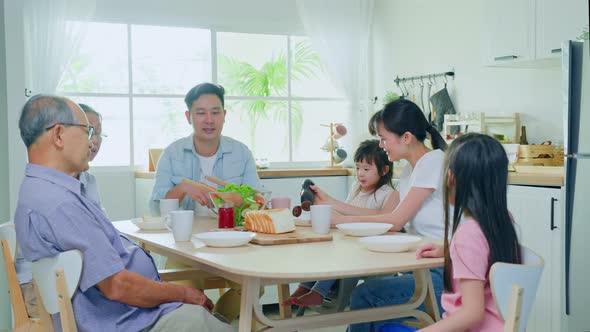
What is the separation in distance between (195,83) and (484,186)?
3.81 m

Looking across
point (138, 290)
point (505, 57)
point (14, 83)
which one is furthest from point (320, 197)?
point (14, 83)

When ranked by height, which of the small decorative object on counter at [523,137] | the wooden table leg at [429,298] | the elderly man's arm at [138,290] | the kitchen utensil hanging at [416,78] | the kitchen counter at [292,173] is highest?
the kitchen utensil hanging at [416,78]

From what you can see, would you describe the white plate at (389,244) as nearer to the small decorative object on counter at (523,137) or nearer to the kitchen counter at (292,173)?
the small decorative object on counter at (523,137)

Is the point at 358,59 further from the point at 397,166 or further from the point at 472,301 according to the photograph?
the point at 472,301

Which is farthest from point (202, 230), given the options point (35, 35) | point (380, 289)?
point (35, 35)

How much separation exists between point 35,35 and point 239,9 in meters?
1.55

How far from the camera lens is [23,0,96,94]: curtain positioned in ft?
14.9

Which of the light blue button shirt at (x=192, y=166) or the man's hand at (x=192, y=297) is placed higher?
the light blue button shirt at (x=192, y=166)

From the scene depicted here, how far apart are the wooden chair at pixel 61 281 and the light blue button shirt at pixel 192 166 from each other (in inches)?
52.5

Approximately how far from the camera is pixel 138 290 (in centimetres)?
187

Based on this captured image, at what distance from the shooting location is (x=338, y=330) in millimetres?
3959

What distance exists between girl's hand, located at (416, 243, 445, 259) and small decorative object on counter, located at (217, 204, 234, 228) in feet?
2.92

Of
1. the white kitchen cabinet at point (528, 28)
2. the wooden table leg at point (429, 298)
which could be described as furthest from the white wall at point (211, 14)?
the wooden table leg at point (429, 298)

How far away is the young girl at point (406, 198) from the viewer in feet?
7.70
